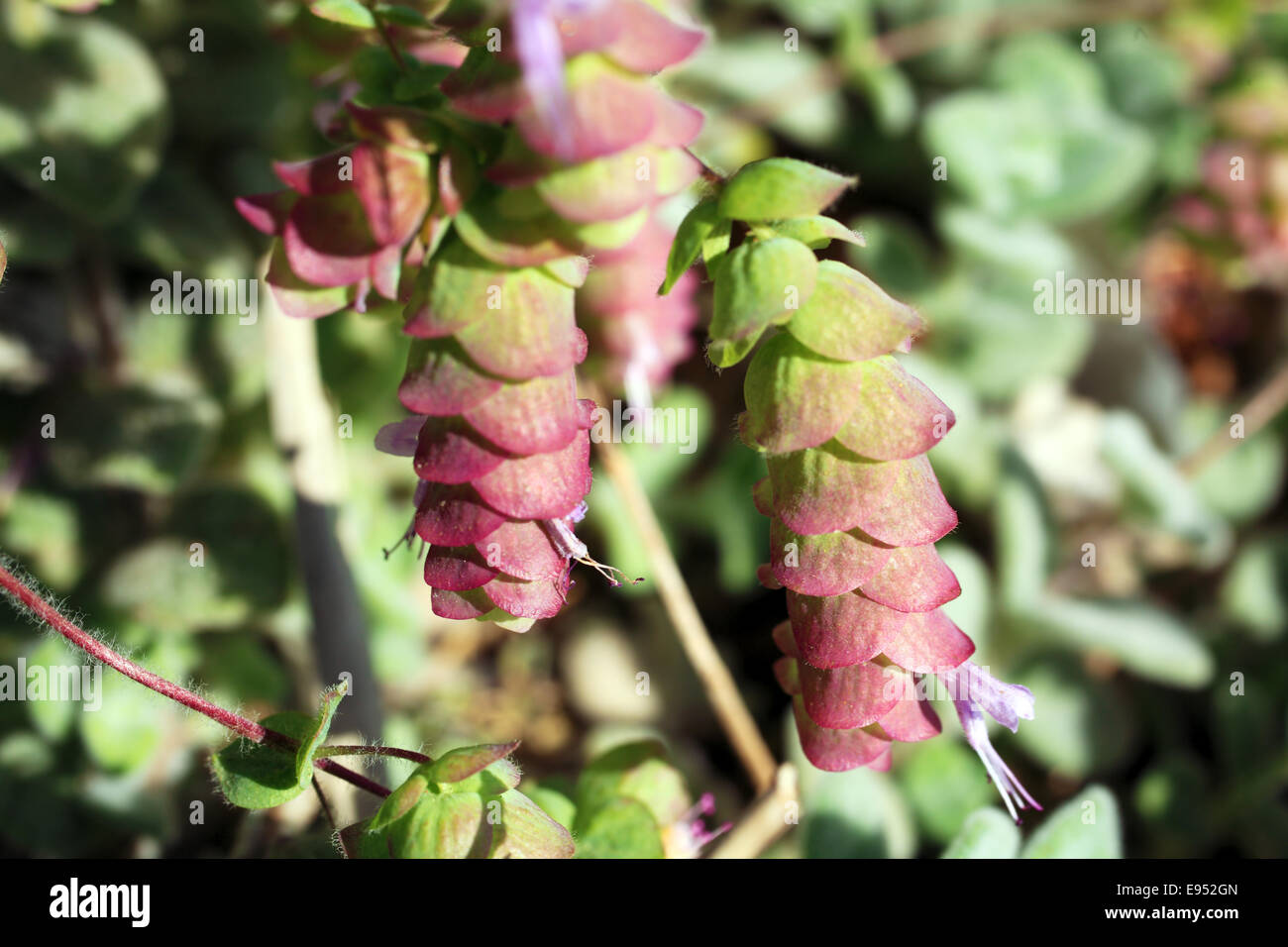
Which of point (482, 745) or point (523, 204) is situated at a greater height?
point (523, 204)

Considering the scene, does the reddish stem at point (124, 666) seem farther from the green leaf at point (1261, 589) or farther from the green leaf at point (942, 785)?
the green leaf at point (1261, 589)

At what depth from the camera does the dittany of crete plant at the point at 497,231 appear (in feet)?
1.65

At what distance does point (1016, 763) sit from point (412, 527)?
3.55ft

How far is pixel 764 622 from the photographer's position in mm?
1556

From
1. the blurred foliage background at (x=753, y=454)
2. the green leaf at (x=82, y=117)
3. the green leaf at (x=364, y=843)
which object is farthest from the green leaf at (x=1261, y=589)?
the green leaf at (x=82, y=117)

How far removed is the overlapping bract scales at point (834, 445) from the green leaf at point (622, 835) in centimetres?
20

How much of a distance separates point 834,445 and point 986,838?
399mm

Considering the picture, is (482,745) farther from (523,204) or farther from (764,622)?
(764,622)

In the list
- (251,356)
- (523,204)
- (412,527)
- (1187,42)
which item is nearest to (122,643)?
(251,356)

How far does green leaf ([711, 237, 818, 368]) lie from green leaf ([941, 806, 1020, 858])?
453mm

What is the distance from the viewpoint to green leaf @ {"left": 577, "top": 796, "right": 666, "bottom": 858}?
0.77 m

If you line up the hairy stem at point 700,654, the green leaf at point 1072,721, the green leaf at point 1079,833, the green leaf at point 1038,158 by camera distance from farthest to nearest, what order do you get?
the green leaf at point 1038,158
the green leaf at point 1072,721
the hairy stem at point 700,654
the green leaf at point 1079,833

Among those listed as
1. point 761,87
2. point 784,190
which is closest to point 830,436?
point 784,190

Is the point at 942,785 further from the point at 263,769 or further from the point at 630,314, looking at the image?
the point at 263,769
